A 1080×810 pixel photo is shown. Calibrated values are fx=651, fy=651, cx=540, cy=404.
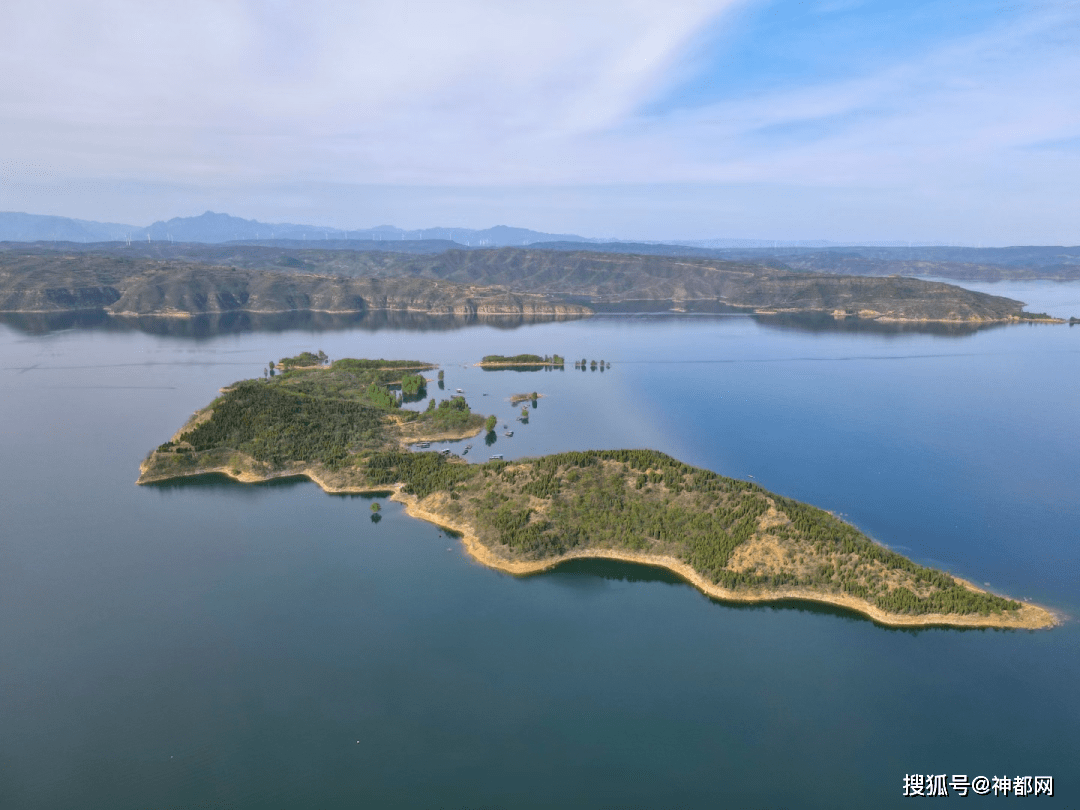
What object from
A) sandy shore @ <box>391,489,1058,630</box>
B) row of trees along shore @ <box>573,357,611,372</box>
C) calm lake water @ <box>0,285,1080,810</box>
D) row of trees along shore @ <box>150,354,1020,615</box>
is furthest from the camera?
row of trees along shore @ <box>573,357,611,372</box>

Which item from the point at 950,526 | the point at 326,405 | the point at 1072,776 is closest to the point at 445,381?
the point at 326,405

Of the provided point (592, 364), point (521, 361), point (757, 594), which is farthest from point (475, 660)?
point (521, 361)

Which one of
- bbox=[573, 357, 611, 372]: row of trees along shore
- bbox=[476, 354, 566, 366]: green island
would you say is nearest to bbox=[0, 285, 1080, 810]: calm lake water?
bbox=[573, 357, 611, 372]: row of trees along shore

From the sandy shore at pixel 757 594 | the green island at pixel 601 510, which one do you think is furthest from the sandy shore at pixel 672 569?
the green island at pixel 601 510

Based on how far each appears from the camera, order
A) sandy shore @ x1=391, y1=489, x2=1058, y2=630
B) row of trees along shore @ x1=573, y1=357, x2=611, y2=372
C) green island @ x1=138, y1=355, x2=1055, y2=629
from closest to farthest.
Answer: sandy shore @ x1=391, y1=489, x2=1058, y2=630, green island @ x1=138, y1=355, x2=1055, y2=629, row of trees along shore @ x1=573, y1=357, x2=611, y2=372

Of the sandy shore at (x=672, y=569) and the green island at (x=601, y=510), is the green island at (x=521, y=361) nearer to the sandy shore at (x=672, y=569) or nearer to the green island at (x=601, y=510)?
the green island at (x=601, y=510)

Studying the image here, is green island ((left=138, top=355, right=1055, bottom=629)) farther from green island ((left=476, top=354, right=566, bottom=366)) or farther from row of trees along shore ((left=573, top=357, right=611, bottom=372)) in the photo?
row of trees along shore ((left=573, top=357, right=611, bottom=372))

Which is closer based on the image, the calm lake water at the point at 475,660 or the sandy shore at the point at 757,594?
the calm lake water at the point at 475,660
